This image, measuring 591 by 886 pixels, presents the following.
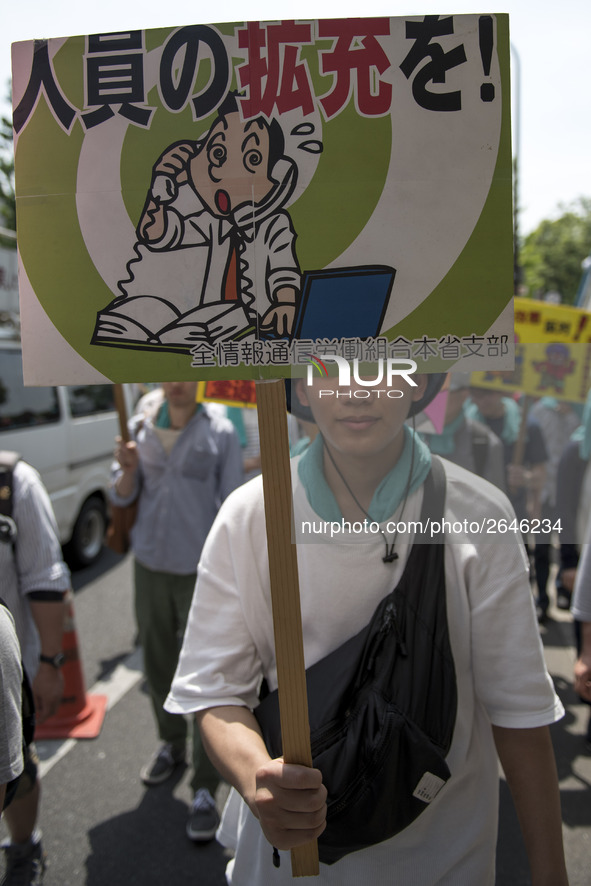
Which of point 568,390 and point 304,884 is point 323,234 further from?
point 568,390

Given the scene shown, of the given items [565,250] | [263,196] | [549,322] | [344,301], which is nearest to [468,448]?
[344,301]

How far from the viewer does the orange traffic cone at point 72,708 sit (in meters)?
3.36

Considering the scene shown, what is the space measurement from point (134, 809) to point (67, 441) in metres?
3.65

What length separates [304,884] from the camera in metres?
1.27

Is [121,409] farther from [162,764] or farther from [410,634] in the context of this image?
[410,634]

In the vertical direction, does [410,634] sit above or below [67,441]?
above

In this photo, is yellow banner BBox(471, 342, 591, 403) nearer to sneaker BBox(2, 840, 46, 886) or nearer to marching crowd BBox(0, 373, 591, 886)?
marching crowd BBox(0, 373, 591, 886)

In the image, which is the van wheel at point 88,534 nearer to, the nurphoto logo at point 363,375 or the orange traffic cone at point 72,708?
the orange traffic cone at point 72,708

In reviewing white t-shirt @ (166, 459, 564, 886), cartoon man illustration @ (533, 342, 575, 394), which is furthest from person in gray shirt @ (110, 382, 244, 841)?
white t-shirt @ (166, 459, 564, 886)

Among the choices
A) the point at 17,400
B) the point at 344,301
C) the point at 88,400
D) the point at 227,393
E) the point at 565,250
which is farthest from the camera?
the point at 565,250

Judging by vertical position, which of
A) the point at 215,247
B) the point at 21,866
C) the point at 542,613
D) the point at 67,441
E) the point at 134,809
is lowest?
the point at 542,613

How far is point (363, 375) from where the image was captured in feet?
3.77

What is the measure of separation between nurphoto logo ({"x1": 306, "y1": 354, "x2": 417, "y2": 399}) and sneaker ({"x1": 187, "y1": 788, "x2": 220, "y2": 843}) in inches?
85.9

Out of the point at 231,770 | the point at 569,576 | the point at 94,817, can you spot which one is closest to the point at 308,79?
the point at 231,770
